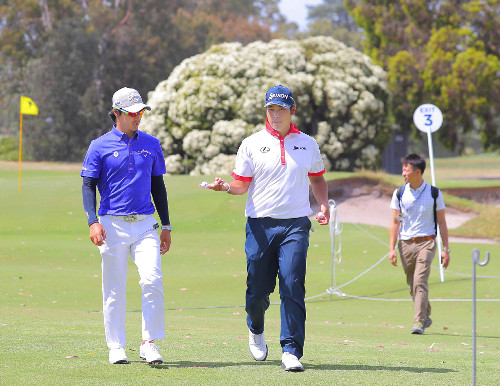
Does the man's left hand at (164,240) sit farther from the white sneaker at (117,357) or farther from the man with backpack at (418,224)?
→ the man with backpack at (418,224)

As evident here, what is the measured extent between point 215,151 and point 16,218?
11.4 metres

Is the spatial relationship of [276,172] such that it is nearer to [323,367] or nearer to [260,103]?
[323,367]

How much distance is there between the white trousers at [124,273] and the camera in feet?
21.5

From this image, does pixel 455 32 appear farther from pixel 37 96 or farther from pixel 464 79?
pixel 37 96

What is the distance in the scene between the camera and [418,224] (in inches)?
408

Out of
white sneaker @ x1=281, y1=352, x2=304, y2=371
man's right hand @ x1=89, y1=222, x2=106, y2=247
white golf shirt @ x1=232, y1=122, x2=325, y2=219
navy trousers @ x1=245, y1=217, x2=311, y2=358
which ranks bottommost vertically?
white sneaker @ x1=281, y1=352, x2=304, y2=371

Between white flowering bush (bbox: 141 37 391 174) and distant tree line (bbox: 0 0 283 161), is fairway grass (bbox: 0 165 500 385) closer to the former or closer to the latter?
white flowering bush (bbox: 141 37 391 174)

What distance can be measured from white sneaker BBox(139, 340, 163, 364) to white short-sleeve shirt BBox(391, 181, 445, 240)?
4647 millimetres

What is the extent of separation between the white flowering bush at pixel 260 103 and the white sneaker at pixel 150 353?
27.4 meters

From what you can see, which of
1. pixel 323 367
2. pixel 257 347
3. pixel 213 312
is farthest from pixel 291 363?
pixel 213 312

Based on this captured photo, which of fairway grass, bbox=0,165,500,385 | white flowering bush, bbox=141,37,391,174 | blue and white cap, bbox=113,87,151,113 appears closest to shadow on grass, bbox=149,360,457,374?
fairway grass, bbox=0,165,500,385

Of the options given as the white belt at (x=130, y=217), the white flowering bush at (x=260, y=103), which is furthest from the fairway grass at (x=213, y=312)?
the white flowering bush at (x=260, y=103)

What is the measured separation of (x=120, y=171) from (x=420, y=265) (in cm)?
482

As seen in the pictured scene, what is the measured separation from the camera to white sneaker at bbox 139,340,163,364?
21.0 feet
